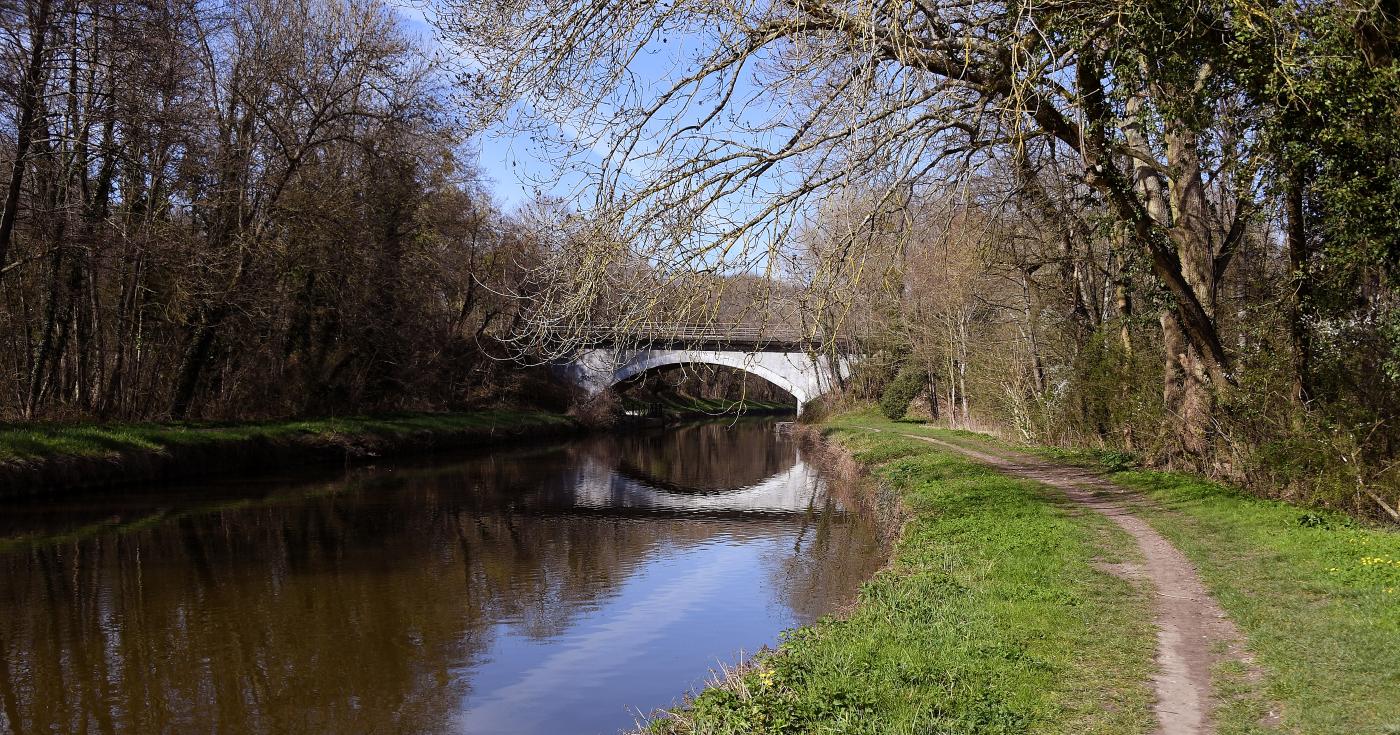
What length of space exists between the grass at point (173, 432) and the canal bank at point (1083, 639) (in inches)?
561

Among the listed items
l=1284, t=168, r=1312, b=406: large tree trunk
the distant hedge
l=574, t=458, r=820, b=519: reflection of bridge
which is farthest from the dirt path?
the distant hedge

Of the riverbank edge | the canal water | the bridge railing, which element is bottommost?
the canal water

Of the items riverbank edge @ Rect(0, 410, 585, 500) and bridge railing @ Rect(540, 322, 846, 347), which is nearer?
bridge railing @ Rect(540, 322, 846, 347)

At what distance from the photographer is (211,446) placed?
67.6 feet

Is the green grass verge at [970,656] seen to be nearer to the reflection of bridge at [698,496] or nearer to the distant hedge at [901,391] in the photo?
the reflection of bridge at [698,496]

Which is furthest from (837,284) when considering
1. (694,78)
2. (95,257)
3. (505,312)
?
(505,312)

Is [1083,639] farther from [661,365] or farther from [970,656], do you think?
[661,365]

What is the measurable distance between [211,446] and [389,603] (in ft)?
41.3

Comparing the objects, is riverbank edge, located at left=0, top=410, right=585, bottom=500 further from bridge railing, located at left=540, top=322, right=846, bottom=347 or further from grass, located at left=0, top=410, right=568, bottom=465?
bridge railing, located at left=540, top=322, right=846, bottom=347

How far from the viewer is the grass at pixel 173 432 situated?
16.2 metres

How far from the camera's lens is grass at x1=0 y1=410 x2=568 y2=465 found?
16219 mm

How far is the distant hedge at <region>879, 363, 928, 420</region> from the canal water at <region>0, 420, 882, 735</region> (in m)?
18.0

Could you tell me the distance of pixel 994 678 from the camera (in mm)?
5484

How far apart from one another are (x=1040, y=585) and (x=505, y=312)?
31.2m
